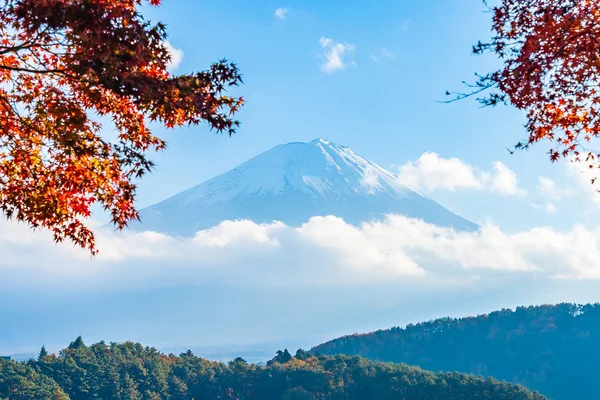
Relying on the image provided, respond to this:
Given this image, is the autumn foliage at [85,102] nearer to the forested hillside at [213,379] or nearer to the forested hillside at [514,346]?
the forested hillside at [213,379]

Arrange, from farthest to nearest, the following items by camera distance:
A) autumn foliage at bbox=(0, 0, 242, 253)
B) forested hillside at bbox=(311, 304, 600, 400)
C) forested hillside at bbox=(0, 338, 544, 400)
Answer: forested hillside at bbox=(311, 304, 600, 400) → forested hillside at bbox=(0, 338, 544, 400) → autumn foliage at bbox=(0, 0, 242, 253)

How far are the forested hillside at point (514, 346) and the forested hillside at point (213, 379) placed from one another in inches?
1362

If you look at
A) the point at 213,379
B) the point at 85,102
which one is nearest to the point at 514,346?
the point at 213,379

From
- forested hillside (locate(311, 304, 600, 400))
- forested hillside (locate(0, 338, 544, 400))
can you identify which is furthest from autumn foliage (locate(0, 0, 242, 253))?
forested hillside (locate(311, 304, 600, 400))

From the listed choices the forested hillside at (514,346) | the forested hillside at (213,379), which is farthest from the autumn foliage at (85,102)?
the forested hillside at (514,346)

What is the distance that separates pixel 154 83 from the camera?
5.77 m

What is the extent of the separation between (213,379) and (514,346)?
4873 centimetres

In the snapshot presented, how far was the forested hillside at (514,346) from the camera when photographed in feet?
289

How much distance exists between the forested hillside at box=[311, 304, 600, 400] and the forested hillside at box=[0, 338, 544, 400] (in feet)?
113

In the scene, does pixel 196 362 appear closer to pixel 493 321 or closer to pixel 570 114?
pixel 493 321

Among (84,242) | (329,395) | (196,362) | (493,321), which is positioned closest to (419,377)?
(329,395)

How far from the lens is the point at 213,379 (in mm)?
64562

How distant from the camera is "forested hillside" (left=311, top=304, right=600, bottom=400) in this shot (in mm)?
88188

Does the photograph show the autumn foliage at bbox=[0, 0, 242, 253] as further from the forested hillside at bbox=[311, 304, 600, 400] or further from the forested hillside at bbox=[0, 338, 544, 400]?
the forested hillside at bbox=[311, 304, 600, 400]
